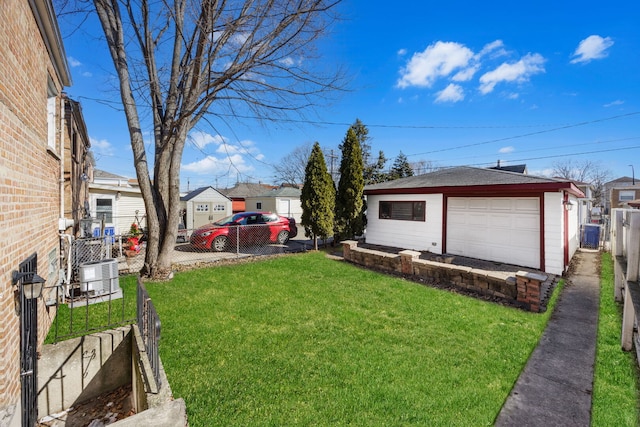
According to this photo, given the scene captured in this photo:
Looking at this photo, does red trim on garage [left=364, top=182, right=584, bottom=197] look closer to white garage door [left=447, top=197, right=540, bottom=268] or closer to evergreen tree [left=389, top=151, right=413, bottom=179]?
white garage door [left=447, top=197, right=540, bottom=268]

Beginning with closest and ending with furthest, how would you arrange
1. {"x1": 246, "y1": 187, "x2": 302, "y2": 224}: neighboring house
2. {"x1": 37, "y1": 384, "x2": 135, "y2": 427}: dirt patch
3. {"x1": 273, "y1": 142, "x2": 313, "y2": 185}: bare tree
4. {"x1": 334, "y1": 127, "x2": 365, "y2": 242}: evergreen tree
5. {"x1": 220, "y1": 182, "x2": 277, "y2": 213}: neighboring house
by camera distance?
{"x1": 37, "y1": 384, "x2": 135, "y2": 427}: dirt patch < {"x1": 334, "y1": 127, "x2": 365, "y2": 242}: evergreen tree < {"x1": 246, "y1": 187, "x2": 302, "y2": 224}: neighboring house < {"x1": 220, "y1": 182, "x2": 277, "y2": 213}: neighboring house < {"x1": 273, "y1": 142, "x2": 313, "y2": 185}: bare tree

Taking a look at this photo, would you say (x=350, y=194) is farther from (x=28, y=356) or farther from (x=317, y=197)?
(x=28, y=356)

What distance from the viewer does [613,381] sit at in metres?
3.08

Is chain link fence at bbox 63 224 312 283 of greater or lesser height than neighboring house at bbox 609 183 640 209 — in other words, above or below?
below

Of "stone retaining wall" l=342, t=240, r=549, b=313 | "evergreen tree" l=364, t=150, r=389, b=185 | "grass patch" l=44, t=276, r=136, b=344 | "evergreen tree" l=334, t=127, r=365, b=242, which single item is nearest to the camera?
"grass patch" l=44, t=276, r=136, b=344

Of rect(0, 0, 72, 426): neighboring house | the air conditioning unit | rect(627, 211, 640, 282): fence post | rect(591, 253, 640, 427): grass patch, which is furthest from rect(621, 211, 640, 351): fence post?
the air conditioning unit

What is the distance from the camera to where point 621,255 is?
538 centimetres

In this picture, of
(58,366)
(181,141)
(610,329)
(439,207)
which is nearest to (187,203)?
(181,141)

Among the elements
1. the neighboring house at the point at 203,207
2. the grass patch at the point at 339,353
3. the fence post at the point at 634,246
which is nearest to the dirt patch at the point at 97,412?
the grass patch at the point at 339,353

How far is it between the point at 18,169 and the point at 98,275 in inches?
96.1

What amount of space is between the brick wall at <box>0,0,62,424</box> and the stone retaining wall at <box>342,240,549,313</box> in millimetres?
6911

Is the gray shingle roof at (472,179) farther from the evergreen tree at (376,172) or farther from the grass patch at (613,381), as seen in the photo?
the evergreen tree at (376,172)

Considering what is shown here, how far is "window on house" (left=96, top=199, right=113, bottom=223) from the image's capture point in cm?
1325

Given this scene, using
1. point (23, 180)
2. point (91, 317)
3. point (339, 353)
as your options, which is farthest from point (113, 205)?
point (339, 353)
